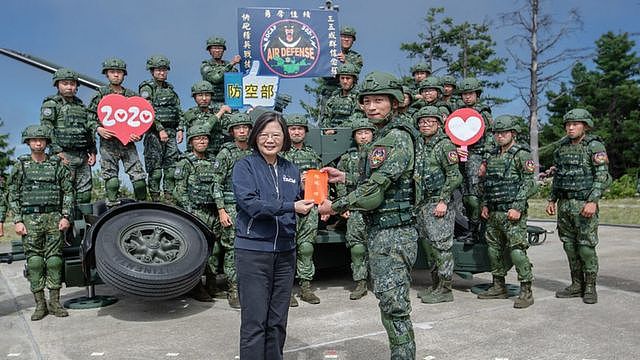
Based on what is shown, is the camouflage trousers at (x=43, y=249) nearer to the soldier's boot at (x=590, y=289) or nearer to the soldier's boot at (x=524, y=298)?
the soldier's boot at (x=524, y=298)

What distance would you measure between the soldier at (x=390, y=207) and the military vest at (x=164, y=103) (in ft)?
14.3

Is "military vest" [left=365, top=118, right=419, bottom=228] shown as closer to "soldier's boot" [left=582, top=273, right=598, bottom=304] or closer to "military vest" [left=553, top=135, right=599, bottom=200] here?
"military vest" [left=553, top=135, right=599, bottom=200]

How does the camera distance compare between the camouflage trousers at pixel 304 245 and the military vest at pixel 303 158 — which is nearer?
the camouflage trousers at pixel 304 245

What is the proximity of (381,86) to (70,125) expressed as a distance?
177 inches

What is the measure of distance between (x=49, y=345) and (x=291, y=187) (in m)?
2.62

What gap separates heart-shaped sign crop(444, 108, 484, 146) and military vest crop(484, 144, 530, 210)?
64 centimetres

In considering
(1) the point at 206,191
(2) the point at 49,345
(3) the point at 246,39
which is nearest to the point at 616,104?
(3) the point at 246,39

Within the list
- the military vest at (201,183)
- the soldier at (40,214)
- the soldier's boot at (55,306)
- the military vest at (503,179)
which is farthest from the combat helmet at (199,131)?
the military vest at (503,179)

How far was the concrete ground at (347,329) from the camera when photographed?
419cm

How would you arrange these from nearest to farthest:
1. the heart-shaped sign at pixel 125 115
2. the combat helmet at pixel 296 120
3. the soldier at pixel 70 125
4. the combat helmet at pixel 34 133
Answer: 1. the combat helmet at pixel 34 133
2. the combat helmet at pixel 296 120
3. the heart-shaped sign at pixel 125 115
4. the soldier at pixel 70 125

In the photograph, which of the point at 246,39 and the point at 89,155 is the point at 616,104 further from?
the point at 89,155

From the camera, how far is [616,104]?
3134 cm

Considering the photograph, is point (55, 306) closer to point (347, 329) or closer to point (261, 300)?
point (347, 329)

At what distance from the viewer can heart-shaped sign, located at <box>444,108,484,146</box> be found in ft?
20.9
